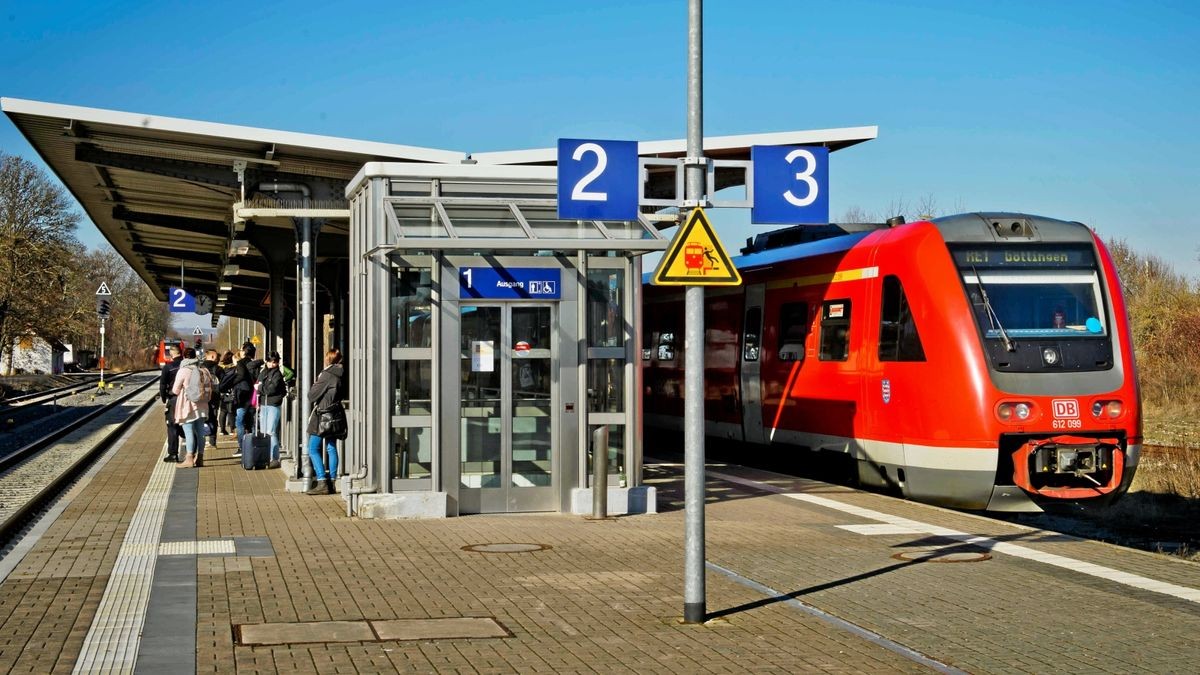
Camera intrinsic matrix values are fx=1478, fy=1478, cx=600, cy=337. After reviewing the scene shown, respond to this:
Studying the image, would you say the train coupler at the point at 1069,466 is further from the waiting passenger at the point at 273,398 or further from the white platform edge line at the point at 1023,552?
the waiting passenger at the point at 273,398

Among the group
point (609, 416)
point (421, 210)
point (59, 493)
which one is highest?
point (421, 210)

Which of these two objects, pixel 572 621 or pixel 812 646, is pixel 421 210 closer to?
pixel 572 621

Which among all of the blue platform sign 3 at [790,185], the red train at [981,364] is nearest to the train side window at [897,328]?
the red train at [981,364]

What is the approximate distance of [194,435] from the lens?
2048 cm

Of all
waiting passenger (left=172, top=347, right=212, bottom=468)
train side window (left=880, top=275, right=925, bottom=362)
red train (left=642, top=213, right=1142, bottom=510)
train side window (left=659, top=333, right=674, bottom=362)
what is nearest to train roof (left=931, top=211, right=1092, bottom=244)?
red train (left=642, top=213, right=1142, bottom=510)

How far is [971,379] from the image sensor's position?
13977 mm

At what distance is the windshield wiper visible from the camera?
14.1 m

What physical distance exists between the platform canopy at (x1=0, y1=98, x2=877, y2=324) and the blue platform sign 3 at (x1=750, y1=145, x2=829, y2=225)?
20.6 ft

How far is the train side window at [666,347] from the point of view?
76.9 feet

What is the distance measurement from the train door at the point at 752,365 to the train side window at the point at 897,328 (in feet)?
12.5

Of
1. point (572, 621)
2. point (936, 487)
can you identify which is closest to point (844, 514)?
point (936, 487)

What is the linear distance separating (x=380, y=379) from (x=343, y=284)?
497 inches

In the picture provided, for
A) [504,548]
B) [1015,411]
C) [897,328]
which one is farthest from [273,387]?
[1015,411]

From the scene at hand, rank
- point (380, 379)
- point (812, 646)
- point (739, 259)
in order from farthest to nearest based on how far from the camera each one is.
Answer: point (739, 259) → point (380, 379) → point (812, 646)
